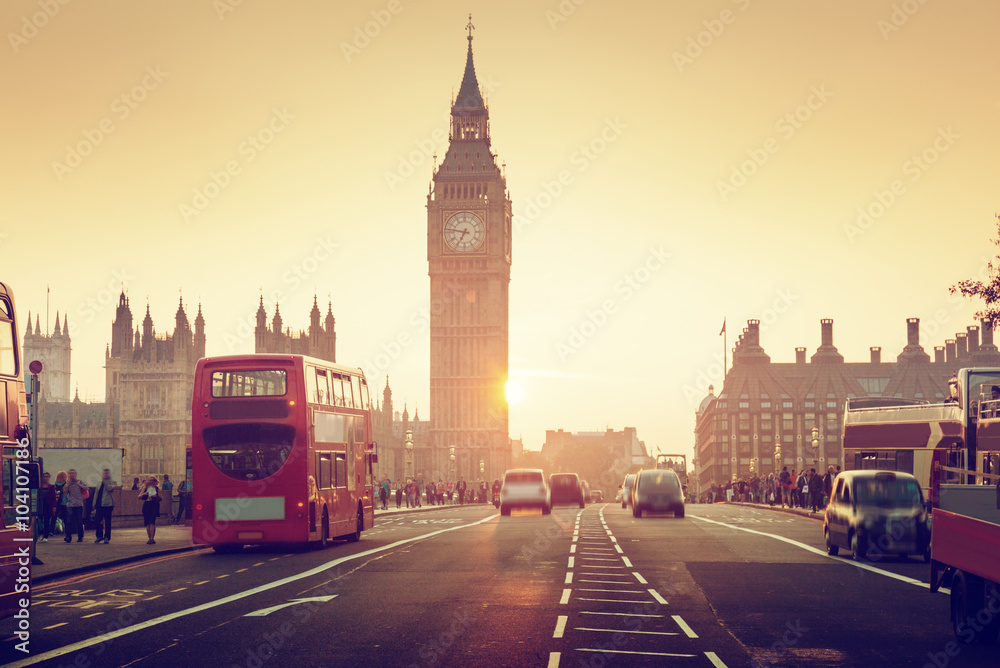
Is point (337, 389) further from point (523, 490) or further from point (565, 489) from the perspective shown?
point (565, 489)

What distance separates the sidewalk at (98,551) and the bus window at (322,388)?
182 inches

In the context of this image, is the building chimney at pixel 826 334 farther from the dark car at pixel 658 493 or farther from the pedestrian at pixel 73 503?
the pedestrian at pixel 73 503

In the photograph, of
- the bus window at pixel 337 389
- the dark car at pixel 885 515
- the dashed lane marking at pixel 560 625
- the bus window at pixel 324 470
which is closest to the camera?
the dashed lane marking at pixel 560 625

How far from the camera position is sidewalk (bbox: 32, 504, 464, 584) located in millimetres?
21172

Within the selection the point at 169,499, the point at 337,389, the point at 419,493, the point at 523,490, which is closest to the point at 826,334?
the point at 419,493

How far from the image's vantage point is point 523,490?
47.4m

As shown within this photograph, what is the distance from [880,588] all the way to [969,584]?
6.62 meters

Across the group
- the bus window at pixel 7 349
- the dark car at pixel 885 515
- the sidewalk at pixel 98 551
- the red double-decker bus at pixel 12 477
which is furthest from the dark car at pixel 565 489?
the bus window at pixel 7 349

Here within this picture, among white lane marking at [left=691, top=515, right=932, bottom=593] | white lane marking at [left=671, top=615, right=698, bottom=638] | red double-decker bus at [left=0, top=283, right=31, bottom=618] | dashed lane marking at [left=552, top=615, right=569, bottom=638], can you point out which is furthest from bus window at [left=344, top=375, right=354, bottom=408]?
red double-decker bus at [left=0, top=283, right=31, bottom=618]

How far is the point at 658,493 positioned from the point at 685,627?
30968 mm

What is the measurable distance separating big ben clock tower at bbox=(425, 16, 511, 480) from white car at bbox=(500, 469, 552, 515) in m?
75.3

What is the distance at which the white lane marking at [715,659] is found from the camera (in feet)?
35.3

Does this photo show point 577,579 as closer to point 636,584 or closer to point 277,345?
point 636,584

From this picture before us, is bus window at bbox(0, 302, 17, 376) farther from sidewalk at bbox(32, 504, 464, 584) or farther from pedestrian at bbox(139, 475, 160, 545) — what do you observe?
pedestrian at bbox(139, 475, 160, 545)
